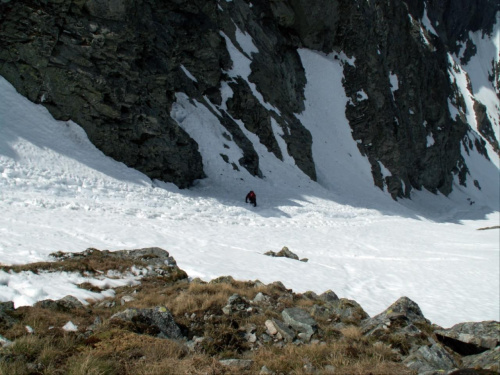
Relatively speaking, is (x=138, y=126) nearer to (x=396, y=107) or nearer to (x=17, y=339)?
(x=17, y=339)

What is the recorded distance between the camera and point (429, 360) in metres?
5.97

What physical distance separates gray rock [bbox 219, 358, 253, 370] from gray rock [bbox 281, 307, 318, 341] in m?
1.80

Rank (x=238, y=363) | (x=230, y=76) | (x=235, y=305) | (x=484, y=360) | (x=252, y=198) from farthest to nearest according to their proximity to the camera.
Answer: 1. (x=230, y=76)
2. (x=252, y=198)
3. (x=235, y=305)
4. (x=484, y=360)
5. (x=238, y=363)

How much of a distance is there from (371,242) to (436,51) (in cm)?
7186

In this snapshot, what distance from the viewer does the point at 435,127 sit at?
6875 centimetres

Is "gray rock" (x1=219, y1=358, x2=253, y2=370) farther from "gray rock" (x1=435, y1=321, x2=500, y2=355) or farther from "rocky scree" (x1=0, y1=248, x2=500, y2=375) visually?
"gray rock" (x1=435, y1=321, x2=500, y2=355)

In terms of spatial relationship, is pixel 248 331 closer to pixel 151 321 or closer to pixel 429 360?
pixel 151 321

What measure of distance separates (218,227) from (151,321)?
1299 centimetres

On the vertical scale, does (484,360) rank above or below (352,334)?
above

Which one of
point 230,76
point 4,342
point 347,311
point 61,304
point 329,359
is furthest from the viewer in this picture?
point 230,76

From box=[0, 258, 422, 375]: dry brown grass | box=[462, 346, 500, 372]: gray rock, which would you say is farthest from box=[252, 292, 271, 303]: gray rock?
box=[462, 346, 500, 372]: gray rock

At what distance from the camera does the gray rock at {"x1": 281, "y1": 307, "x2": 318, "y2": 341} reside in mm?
7231

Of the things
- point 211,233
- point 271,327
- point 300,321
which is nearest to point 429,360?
point 300,321

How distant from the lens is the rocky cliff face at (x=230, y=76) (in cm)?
2295
